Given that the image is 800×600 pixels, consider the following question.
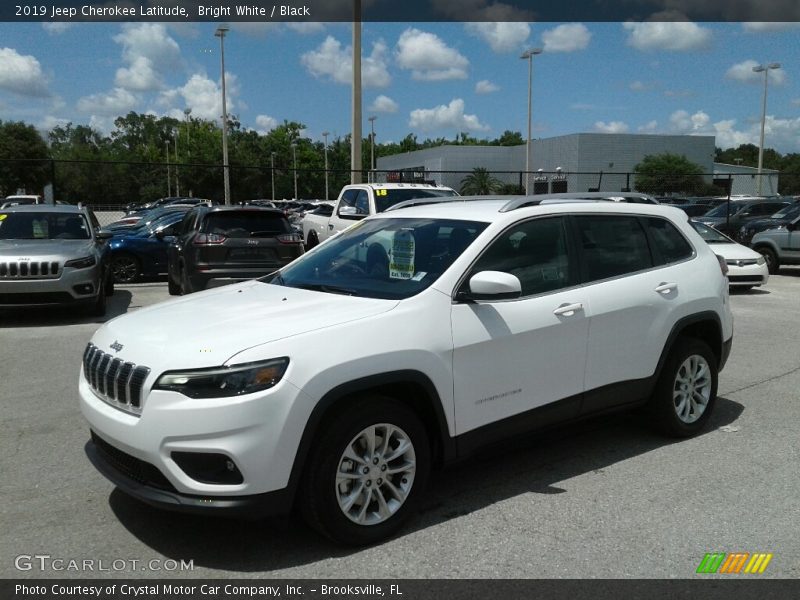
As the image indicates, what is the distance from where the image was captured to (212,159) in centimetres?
7656

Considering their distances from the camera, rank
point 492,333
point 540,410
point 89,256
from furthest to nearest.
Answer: point 89,256
point 540,410
point 492,333

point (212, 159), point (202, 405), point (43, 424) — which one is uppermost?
point (212, 159)

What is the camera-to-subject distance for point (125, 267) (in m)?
15.4

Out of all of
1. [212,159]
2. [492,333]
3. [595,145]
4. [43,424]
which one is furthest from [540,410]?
[212,159]

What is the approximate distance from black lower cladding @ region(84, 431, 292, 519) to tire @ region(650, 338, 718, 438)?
305 cm

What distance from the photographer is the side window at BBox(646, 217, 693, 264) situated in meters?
5.43

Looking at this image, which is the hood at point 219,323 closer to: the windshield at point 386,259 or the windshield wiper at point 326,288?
the windshield wiper at point 326,288

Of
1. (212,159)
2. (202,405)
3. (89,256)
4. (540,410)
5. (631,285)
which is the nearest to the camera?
(202,405)

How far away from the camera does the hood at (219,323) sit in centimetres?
349

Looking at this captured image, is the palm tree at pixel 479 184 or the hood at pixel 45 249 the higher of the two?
the palm tree at pixel 479 184
